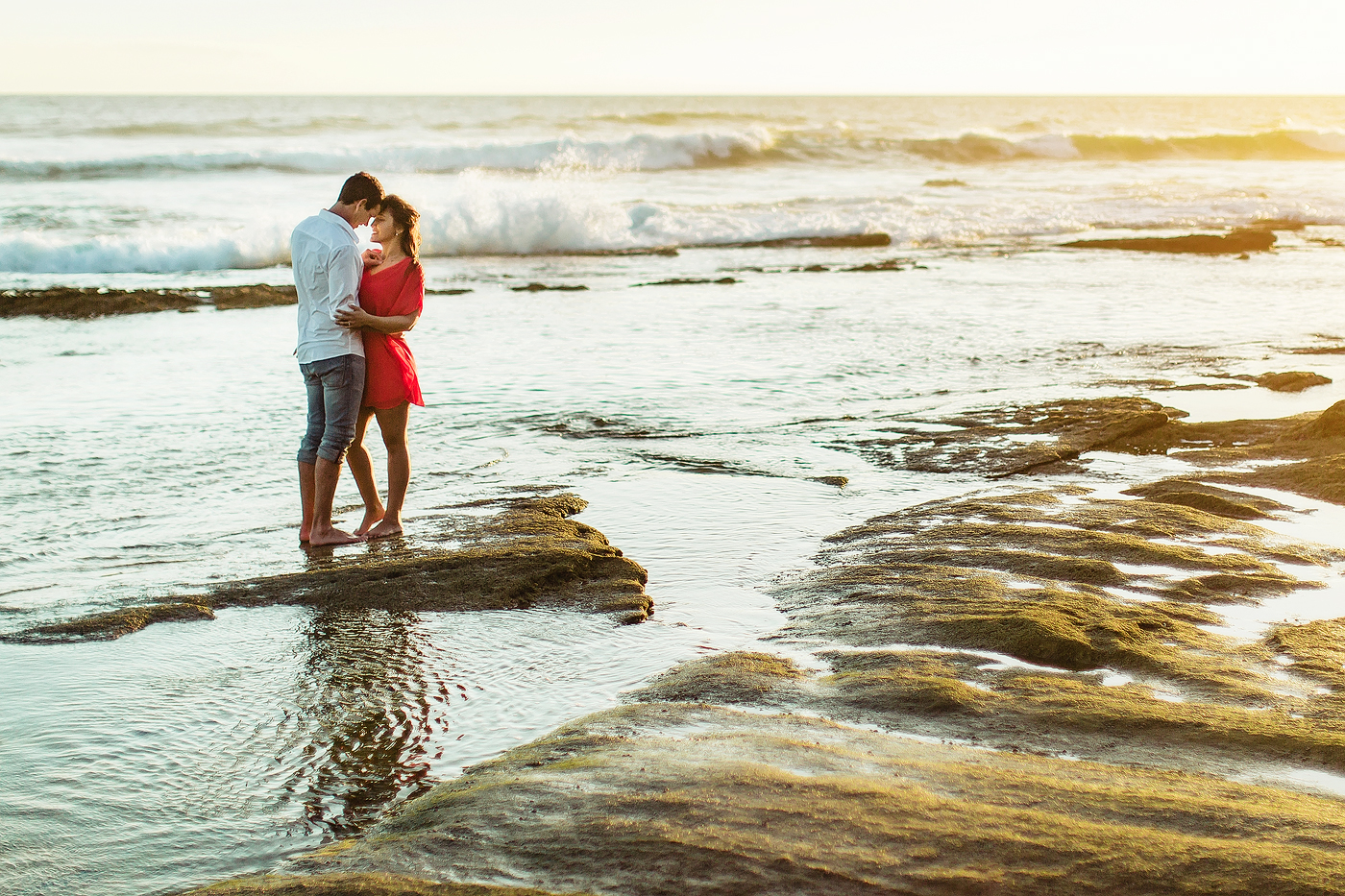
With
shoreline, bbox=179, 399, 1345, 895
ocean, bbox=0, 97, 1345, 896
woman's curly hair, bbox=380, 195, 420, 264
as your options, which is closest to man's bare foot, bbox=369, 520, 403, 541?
ocean, bbox=0, 97, 1345, 896

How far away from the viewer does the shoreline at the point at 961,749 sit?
2.46 m

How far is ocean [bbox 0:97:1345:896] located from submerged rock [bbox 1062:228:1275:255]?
0.67 meters

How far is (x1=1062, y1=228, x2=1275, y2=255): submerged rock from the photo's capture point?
1880 cm

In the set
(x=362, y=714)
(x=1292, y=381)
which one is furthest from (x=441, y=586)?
(x=1292, y=381)

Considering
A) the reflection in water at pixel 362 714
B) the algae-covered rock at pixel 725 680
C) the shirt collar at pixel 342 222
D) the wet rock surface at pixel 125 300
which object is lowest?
the reflection in water at pixel 362 714

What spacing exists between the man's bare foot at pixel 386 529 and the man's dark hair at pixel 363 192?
1528mm

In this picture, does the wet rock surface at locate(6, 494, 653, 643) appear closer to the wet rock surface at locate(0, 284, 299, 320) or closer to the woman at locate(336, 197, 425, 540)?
the woman at locate(336, 197, 425, 540)

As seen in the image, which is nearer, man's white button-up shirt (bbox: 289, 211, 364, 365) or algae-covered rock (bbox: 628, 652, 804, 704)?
algae-covered rock (bbox: 628, 652, 804, 704)

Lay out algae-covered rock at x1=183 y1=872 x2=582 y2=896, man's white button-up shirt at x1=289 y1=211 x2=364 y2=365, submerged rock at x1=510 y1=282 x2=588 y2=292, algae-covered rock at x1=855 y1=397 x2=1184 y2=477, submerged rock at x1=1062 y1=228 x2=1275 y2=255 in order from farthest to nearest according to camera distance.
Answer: submerged rock at x1=1062 y1=228 x2=1275 y2=255 < submerged rock at x1=510 y1=282 x2=588 y2=292 < algae-covered rock at x1=855 y1=397 x2=1184 y2=477 < man's white button-up shirt at x1=289 y1=211 x2=364 y2=365 < algae-covered rock at x1=183 y1=872 x2=582 y2=896

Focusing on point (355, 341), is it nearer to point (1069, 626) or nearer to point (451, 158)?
point (1069, 626)

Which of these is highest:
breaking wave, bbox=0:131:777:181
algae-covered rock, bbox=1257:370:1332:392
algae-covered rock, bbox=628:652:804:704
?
breaking wave, bbox=0:131:777:181

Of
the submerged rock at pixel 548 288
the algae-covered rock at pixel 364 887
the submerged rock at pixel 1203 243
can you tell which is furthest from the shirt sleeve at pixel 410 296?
the submerged rock at pixel 1203 243

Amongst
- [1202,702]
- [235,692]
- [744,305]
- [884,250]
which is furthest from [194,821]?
[884,250]

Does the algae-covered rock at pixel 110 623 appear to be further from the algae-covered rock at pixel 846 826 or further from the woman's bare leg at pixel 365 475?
the algae-covered rock at pixel 846 826
